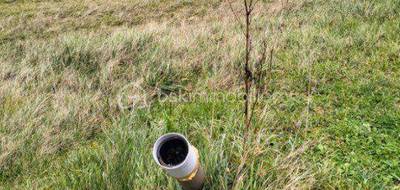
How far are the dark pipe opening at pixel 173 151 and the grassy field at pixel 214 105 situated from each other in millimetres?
362

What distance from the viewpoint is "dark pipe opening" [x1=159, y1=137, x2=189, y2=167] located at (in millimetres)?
2654

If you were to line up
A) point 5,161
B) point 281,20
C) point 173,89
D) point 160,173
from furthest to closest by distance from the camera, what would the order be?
point 281,20 → point 173,89 → point 5,161 → point 160,173

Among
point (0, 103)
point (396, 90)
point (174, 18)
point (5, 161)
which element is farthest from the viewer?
point (174, 18)

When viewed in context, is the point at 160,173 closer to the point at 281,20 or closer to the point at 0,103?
the point at 0,103

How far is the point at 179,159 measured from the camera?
273 centimetres

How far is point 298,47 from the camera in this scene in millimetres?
6270

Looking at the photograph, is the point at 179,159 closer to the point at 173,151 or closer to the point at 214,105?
the point at 173,151

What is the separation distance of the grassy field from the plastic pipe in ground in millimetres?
329

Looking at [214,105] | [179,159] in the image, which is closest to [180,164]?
[179,159]

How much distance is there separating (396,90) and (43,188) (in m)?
3.64

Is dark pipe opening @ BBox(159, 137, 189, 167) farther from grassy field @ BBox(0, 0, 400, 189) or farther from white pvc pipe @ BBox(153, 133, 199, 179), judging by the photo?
grassy field @ BBox(0, 0, 400, 189)

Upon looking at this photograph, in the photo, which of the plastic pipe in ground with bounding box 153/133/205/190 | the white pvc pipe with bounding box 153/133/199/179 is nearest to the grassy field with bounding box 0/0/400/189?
the plastic pipe in ground with bounding box 153/133/205/190

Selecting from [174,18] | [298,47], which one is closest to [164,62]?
[298,47]

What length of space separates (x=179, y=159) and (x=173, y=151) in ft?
0.20
